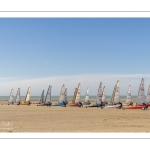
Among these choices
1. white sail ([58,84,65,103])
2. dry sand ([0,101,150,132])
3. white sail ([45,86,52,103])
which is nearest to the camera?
dry sand ([0,101,150,132])

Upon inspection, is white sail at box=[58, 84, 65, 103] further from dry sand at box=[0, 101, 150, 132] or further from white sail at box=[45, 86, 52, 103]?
dry sand at box=[0, 101, 150, 132]

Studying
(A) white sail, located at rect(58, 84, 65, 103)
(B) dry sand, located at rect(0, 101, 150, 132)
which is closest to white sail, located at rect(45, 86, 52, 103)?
(A) white sail, located at rect(58, 84, 65, 103)

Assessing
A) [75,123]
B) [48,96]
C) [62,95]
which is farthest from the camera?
[48,96]

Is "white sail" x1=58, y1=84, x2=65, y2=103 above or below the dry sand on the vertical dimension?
above

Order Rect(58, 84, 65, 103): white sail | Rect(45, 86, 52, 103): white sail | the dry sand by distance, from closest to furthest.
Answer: the dry sand, Rect(58, 84, 65, 103): white sail, Rect(45, 86, 52, 103): white sail

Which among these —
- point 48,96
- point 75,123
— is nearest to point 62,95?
point 48,96

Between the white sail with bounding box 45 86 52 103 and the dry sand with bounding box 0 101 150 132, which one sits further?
the white sail with bounding box 45 86 52 103

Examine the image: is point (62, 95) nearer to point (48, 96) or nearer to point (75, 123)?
point (48, 96)

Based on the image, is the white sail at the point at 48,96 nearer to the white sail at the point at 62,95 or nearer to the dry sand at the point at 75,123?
the white sail at the point at 62,95
